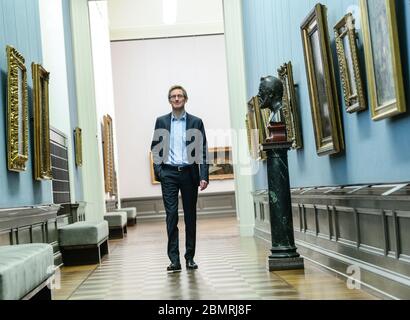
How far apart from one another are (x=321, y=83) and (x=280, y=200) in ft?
4.43

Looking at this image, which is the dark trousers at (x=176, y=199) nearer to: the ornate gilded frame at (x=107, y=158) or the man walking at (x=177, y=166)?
the man walking at (x=177, y=166)

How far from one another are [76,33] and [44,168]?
19.7 ft

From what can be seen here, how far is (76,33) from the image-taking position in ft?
48.5

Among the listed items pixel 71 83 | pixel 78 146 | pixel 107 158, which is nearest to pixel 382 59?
pixel 78 146

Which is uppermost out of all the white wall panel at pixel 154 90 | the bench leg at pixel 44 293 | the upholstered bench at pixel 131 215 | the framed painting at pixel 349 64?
the white wall panel at pixel 154 90

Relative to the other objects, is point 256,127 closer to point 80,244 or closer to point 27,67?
point 80,244

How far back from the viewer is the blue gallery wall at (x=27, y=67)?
7543mm

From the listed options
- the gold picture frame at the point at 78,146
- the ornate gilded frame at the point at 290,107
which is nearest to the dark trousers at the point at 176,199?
the ornate gilded frame at the point at 290,107

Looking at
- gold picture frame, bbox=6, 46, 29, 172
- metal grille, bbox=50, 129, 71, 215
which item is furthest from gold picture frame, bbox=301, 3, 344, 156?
metal grille, bbox=50, 129, 71, 215

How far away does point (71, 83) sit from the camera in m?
14.2

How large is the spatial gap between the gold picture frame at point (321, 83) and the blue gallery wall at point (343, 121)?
0.27 feet

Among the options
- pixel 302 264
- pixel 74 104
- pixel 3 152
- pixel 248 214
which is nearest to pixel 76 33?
pixel 74 104

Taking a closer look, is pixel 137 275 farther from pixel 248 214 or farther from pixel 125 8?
pixel 125 8

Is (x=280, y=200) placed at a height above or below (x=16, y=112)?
below
